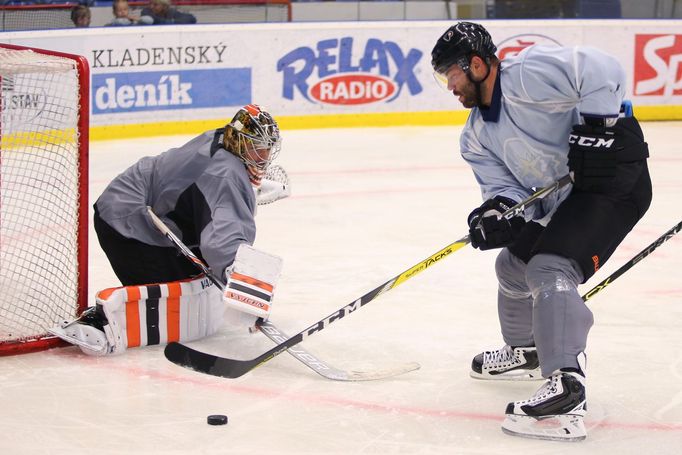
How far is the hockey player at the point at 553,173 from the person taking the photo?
2691 millimetres

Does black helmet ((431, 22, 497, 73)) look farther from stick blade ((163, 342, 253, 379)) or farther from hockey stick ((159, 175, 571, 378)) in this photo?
stick blade ((163, 342, 253, 379))

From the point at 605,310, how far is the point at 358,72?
16.0 ft

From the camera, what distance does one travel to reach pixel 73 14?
7309 mm

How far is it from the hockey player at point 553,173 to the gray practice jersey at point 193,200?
2.29ft

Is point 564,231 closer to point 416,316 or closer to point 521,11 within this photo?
point 416,316

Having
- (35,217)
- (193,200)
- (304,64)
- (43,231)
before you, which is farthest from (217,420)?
(304,64)

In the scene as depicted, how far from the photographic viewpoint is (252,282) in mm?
2967

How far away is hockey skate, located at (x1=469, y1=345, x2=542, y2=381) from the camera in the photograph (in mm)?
3193

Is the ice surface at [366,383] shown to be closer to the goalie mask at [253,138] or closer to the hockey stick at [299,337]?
the hockey stick at [299,337]

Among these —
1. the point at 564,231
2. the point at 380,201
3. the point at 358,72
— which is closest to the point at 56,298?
the point at 564,231

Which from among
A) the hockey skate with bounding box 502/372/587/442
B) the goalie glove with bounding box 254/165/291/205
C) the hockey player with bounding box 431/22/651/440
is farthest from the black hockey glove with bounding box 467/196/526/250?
the goalie glove with bounding box 254/165/291/205

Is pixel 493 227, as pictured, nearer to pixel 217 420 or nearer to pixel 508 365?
pixel 508 365

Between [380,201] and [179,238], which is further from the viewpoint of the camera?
[380,201]

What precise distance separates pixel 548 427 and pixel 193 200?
4.16 feet
